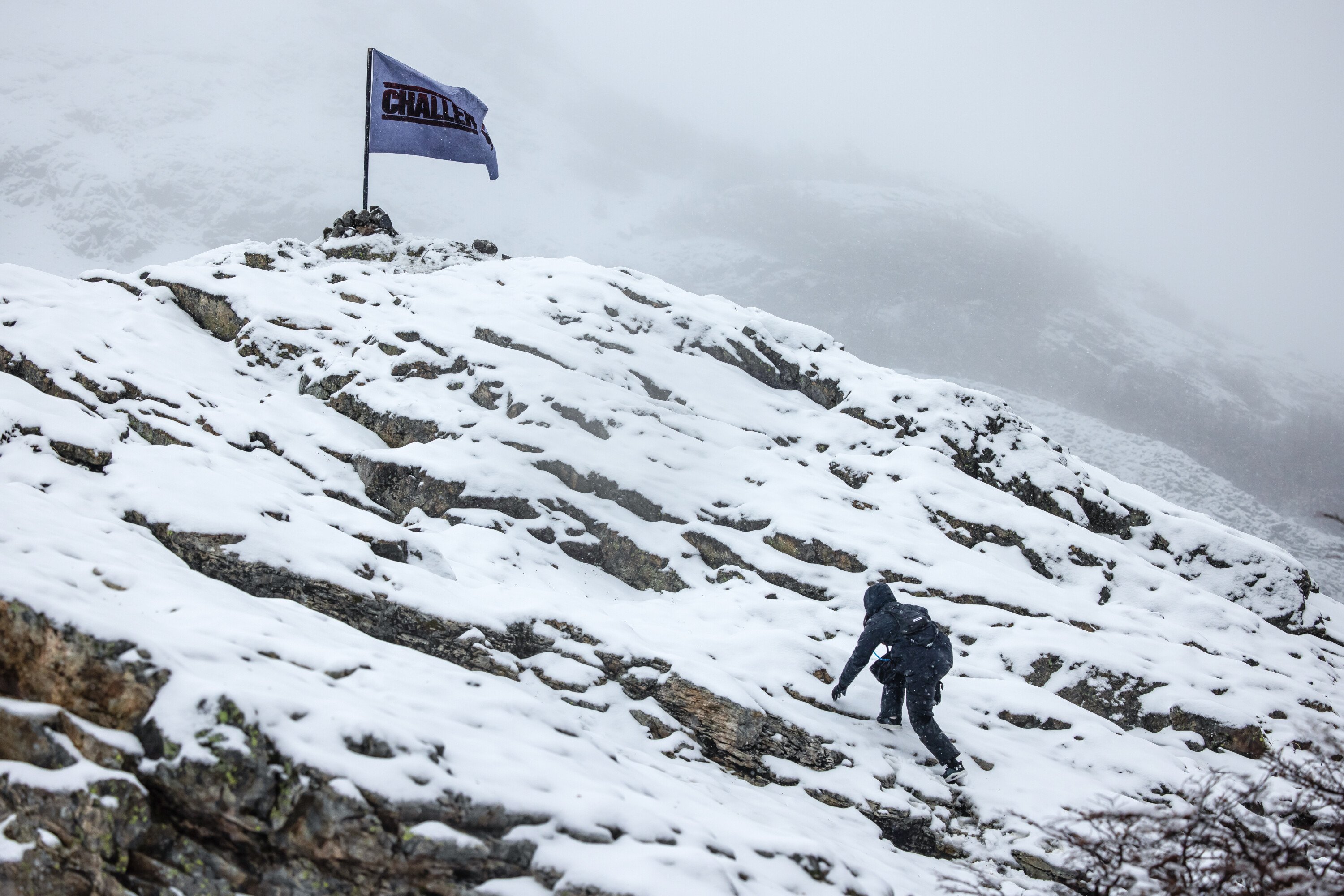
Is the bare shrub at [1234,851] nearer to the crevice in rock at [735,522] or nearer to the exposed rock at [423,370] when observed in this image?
the crevice in rock at [735,522]

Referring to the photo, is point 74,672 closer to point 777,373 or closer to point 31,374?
point 31,374

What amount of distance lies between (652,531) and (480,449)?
121 inches

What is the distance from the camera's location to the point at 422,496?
31.9 feet

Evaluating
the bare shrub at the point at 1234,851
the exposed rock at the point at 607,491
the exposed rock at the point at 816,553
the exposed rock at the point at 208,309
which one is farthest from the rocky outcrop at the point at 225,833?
the exposed rock at the point at 208,309

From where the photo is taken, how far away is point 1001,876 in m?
5.37

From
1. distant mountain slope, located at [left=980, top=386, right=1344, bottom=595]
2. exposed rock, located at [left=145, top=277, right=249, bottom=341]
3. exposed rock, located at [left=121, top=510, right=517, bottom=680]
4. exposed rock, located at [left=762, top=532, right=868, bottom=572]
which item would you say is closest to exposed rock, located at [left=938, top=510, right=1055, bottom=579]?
exposed rock, located at [left=762, top=532, right=868, bottom=572]

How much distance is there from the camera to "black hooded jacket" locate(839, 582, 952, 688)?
6.57 meters

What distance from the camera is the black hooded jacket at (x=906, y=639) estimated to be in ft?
21.6

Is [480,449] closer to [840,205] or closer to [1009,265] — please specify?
[1009,265]

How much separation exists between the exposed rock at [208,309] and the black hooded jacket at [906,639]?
510 inches

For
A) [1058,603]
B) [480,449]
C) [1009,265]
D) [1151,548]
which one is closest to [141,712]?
[480,449]

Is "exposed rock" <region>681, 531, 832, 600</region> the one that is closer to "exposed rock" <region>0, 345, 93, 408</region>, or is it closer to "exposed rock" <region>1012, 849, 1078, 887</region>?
"exposed rock" <region>1012, 849, 1078, 887</region>

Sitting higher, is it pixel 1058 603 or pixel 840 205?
pixel 840 205

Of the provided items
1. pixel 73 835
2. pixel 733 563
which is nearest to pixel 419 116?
pixel 733 563
